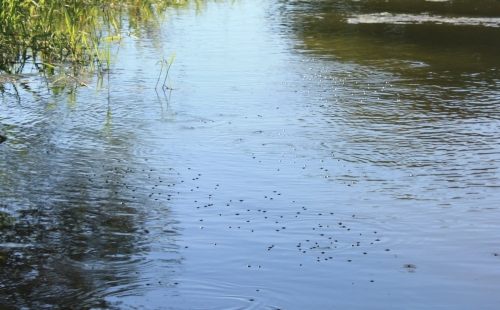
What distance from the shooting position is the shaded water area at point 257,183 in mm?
3209

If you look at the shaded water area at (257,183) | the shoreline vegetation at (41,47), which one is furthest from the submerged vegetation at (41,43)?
the shaded water area at (257,183)

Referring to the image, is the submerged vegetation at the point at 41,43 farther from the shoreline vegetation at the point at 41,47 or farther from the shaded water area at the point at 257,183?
the shaded water area at the point at 257,183

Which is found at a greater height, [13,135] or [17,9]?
[17,9]

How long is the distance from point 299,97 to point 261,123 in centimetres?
81

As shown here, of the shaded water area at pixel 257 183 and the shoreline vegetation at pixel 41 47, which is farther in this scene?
the shoreline vegetation at pixel 41 47

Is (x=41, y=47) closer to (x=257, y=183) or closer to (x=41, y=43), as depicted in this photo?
(x=41, y=43)

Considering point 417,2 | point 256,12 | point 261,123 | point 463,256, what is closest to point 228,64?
point 261,123

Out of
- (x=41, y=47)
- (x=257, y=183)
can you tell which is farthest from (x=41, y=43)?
(x=257, y=183)

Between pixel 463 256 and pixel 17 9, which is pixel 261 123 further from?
pixel 17 9

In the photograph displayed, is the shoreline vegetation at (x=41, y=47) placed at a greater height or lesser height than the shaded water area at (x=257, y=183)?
greater

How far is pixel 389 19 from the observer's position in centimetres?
1017

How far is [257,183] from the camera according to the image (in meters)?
4.38

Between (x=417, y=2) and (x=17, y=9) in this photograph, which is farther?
(x=417, y=2)

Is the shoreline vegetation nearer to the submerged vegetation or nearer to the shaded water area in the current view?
the submerged vegetation
